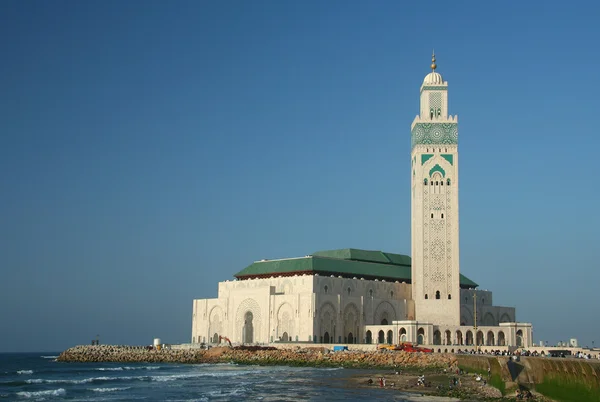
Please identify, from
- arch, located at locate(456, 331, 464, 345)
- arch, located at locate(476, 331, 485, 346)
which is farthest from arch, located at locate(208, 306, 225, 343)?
arch, located at locate(476, 331, 485, 346)

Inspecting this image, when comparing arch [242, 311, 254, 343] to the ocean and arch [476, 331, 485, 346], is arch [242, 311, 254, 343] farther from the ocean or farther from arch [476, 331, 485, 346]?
arch [476, 331, 485, 346]

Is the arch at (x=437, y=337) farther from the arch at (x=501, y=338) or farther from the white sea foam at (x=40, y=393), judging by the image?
the white sea foam at (x=40, y=393)

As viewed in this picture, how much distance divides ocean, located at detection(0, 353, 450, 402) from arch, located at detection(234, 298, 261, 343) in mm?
21936

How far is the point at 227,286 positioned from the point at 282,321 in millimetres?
10788

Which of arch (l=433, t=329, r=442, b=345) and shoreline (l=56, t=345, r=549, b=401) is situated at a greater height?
arch (l=433, t=329, r=442, b=345)

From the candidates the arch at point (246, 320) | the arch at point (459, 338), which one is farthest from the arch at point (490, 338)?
the arch at point (246, 320)

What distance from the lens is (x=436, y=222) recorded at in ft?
270

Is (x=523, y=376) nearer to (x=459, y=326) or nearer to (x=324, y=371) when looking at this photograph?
(x=324, y=371)

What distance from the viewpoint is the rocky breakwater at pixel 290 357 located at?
61.8m

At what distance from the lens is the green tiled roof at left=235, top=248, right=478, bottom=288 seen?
85.3 metres

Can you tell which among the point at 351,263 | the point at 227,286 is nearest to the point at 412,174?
the point at 351,263

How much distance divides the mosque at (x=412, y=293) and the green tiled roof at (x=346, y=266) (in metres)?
0.17

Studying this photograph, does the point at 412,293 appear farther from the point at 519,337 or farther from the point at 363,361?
the point at 363,361

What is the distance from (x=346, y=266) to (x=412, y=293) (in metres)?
8.02
